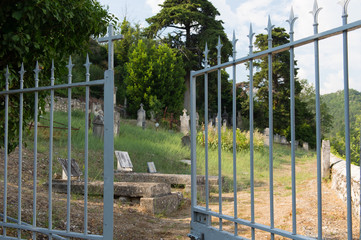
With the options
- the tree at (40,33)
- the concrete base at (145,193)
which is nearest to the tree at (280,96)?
the concrete base at (145,193)

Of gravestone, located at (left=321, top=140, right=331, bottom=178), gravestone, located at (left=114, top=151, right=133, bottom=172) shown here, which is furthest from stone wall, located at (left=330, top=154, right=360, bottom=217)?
gravestone, located at (left=114, top=151, right=133, bottom=172)

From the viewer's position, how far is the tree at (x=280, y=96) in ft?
69.2

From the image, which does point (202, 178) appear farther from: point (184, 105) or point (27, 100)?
point (184, 105)

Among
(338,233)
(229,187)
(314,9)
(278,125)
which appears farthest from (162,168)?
(278,125)

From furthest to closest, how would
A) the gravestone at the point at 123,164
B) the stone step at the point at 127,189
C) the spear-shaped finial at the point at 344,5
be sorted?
the gravestone at the point at 123,164, the stone step at the point at 127,189, the spear-shaped finial at the point at 344,5

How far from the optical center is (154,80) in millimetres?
24188

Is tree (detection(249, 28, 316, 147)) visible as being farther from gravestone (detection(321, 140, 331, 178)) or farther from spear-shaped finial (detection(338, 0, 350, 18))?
spear-shaped finial (detection(338, 0, 350, 18))

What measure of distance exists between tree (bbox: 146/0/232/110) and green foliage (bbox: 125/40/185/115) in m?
1.84

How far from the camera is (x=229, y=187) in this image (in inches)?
357

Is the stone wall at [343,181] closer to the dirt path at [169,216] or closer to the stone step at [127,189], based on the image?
the dirt path at [169,216]

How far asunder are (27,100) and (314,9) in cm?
360

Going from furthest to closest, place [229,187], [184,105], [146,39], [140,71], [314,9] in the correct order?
Answer: [146,39] < [184,105] < [140,71] < [229,187] < [314,9]

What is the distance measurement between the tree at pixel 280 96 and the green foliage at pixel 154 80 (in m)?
5.74

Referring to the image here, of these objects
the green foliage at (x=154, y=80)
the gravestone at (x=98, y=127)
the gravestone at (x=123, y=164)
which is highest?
the green foliage at (x=154, y=80)
